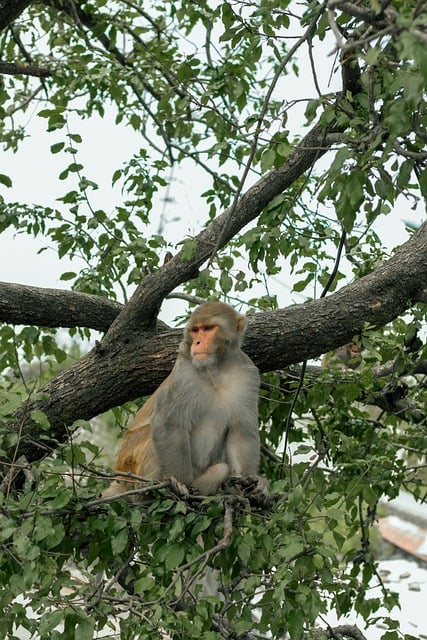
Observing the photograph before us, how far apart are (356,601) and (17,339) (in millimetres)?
2866

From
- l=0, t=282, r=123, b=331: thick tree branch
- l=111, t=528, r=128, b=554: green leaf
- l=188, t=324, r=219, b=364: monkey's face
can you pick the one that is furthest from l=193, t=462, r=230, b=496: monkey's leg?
l=0, t=282, r=123, b=331: thick tree branch

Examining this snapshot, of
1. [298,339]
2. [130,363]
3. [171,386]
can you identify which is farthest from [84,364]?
[298,339]

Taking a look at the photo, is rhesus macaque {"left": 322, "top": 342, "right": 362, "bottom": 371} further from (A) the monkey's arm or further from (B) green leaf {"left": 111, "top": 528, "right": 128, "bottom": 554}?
(B) green leaf {"left": 111, "top": 528, "right": 128, "bottom": 554}

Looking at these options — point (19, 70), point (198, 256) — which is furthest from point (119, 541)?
point (19, 70)

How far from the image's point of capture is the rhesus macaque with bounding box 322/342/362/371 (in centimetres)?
612

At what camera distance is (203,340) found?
4891 millimetres

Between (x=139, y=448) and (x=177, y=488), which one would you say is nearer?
(x=177, y=488)

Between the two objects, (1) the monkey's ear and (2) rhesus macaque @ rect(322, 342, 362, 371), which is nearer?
(1) the monkey's ear

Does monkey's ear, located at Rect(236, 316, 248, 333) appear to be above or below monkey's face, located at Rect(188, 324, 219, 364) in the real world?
above

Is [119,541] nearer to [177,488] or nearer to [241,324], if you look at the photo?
[177,488]

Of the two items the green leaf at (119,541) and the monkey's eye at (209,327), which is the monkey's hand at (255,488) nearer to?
the monkey's eye at (209,327)

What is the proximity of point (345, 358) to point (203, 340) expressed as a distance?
2.15m

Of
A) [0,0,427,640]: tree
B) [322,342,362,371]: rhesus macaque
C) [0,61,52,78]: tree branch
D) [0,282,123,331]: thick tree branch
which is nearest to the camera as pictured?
[0,0,427,640]: tree

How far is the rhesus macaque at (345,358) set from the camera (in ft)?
20.1
